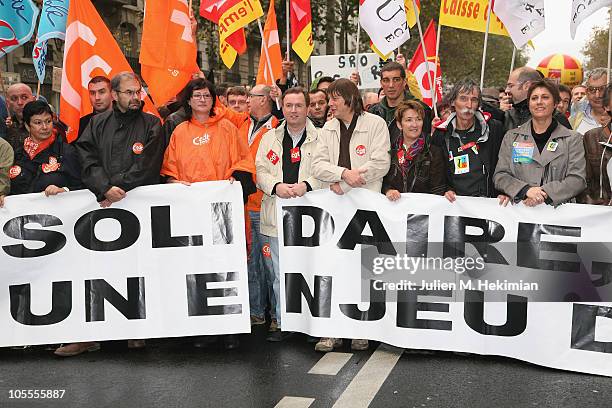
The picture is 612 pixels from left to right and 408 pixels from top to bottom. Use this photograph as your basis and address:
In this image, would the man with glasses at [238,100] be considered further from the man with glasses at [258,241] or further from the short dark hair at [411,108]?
the short dark hair at [411,108]

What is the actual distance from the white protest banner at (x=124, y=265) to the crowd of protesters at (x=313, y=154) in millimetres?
163

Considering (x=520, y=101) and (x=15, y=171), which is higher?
(x=520, y=101)

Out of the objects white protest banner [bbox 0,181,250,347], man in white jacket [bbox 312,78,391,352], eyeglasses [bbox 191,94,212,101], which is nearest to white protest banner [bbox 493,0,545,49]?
man in white jacket [bbox 312,78,391,352]

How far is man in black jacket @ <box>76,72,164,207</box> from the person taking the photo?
569 cm

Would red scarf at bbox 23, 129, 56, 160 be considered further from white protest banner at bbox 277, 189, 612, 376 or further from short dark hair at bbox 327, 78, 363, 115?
short dark hair at bbox 327, 78, 363, 115

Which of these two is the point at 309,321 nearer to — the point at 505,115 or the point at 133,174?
the point at 133,174

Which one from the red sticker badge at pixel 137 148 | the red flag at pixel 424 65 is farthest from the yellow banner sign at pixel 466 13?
the red sticker badge at pixel 137 148

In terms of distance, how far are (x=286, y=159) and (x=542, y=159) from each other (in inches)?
77.0

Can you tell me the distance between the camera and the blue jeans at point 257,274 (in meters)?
6.33

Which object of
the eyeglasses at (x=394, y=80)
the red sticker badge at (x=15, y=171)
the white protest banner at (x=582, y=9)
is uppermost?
the white protest banner at (x=582, y=9)

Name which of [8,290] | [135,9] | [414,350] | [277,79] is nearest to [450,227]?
[414,350]

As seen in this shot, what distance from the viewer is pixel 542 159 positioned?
5.29 meters

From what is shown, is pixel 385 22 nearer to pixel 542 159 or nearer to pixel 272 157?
pixel 272 157

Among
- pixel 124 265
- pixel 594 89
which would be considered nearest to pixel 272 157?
pixel 124 265
